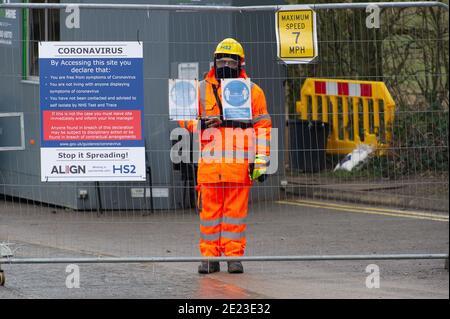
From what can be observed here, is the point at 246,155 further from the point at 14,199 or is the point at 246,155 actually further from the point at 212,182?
the point at 14,199

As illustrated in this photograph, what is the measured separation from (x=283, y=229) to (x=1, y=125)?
3791 millimetres

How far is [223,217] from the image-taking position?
9664mm

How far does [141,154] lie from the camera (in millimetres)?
8938

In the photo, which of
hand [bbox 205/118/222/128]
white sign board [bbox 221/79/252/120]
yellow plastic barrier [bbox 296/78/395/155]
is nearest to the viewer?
white sign board [bbox 221/79/252/120]

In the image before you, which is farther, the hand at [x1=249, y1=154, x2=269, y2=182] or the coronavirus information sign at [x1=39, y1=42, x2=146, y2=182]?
the hand at [x1=249, y1=154, x2=269, y2=182]

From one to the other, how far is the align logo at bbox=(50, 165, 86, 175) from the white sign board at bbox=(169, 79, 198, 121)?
929 millimetres

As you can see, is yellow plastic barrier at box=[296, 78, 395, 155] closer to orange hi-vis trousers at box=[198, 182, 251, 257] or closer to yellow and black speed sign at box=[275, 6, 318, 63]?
yellow and black speed sign at box=[275, 6, 318, 63]

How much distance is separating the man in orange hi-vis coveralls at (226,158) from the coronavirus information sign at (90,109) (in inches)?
29.7

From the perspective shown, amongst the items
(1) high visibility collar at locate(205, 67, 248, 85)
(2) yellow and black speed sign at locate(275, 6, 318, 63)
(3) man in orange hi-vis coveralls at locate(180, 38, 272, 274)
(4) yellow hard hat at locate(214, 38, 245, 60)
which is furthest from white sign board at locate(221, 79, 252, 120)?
(2) yellow and black speed sign at locate(275, 6, 318, 63)

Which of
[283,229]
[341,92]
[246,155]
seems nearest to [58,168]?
[246,155]

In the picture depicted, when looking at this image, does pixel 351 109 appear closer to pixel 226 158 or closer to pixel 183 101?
pixel 226 158

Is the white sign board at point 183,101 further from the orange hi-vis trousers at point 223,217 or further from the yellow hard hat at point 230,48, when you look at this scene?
the orange hi-vis trousers at point 223,217

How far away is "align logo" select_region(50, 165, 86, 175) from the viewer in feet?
29.2

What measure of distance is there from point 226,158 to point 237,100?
536 mm
